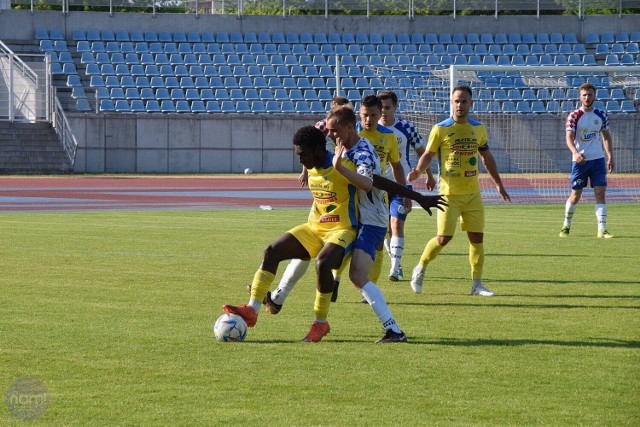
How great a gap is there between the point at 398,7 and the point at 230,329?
128ft

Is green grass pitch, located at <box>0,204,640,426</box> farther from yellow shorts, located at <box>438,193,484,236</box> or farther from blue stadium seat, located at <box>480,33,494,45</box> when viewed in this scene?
blue stadium seat, located at <box>480,33,494,45</box>

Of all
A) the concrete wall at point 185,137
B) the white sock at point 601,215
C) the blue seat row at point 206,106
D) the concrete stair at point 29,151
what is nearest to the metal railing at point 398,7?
the concrete wall at point 185,137

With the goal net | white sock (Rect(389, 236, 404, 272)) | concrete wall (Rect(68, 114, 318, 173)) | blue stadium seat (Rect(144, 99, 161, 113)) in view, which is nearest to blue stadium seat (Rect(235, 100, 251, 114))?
concrete wall (Rect(68, 114, 318, 173))

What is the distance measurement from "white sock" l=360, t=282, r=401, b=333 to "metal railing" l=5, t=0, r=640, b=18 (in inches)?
1469

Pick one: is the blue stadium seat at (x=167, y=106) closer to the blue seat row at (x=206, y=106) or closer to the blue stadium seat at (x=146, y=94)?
the blue seat row at (x=206, y=106)

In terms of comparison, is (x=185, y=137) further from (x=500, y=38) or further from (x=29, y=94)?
(x=500, y=38)

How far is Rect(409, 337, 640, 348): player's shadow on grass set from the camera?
26.4 ft

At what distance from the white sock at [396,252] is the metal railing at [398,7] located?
3329cm

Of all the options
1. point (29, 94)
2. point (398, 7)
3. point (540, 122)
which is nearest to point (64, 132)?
point (29, 94)

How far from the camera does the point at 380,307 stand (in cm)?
827

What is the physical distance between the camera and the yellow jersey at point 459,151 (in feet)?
37.7

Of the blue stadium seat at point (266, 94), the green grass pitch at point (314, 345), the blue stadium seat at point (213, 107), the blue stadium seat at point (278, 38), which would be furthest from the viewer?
the blue stadium seat at point (278, 38)

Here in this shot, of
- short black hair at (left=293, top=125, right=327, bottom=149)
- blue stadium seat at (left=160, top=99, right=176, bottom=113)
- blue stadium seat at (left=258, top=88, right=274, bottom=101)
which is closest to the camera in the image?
short black hair at (left=293, top=125, right=327, bottom=149)

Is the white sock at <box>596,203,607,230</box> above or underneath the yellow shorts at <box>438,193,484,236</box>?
underneath
